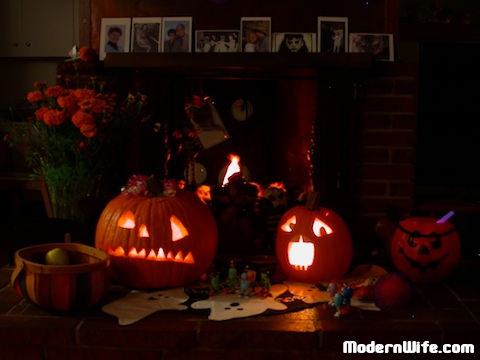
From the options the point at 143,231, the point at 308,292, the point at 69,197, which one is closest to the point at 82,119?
the point at 69,197

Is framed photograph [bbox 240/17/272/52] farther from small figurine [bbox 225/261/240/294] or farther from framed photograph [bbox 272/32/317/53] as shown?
small figurine [bbox 225/261/240/294]

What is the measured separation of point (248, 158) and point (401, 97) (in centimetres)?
90

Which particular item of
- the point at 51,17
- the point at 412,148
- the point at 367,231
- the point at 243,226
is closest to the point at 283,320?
the point at 243,226

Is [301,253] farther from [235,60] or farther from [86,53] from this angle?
[86,53]

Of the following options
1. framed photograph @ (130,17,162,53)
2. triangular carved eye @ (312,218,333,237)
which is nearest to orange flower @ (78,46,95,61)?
framed photograph @ (130,17,162,53)

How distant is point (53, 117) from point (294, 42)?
1.21 metres

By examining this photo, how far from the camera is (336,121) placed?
2.91 m

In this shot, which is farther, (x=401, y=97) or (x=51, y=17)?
(x=51, y=17)

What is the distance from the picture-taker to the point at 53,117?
2.45 meters

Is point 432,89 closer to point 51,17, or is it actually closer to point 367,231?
point 367,231

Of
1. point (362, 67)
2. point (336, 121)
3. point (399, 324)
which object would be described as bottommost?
point (399, 324)

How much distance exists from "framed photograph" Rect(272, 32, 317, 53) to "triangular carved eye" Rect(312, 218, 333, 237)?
1010 millimetres

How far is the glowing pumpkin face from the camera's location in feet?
7.70

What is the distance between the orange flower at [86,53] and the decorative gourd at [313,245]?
1273 mm
